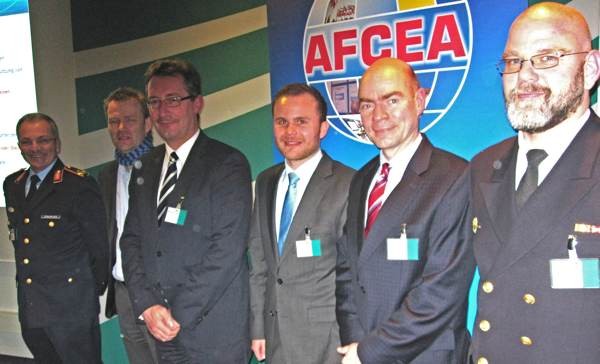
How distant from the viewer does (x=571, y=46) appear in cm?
164

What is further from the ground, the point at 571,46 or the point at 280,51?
the point at 280,51

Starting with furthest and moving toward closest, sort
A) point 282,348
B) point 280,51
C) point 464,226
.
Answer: point 280,51 → point 282,348 → point 464,226

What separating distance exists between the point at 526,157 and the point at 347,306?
945 mm

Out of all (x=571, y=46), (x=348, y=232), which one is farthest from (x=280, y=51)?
(x=571, y=46)

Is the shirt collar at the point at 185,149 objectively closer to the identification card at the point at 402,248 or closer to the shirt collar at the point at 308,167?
the shirt collar at the point at 308,167

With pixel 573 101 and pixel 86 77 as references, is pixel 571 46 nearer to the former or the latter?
pixel 573 101

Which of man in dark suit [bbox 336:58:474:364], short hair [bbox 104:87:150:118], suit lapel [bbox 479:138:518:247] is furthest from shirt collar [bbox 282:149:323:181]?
short hair [bbox 104:87:150:118]

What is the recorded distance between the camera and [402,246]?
205 cm

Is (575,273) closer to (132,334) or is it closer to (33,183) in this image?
(132,334)

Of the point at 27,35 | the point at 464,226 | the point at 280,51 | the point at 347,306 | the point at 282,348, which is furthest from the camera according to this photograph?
the point at 27,35

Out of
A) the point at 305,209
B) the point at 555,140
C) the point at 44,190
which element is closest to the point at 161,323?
the point at 305,209

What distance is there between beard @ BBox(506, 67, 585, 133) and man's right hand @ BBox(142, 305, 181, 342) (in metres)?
1.83

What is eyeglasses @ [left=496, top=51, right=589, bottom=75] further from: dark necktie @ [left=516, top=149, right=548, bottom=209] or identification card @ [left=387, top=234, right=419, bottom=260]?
identification card @ [left=387, top=234, right=419, bottom=260]

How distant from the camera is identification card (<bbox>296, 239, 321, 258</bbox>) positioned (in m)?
2.42
